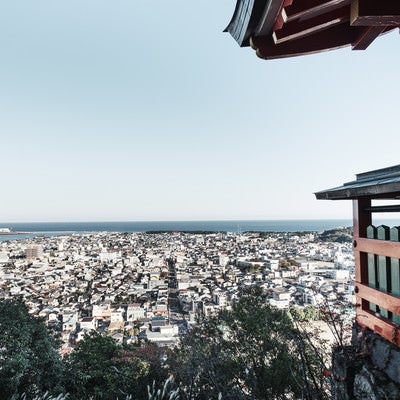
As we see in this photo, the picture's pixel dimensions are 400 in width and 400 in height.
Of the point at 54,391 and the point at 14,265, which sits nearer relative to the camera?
the point at 54,391

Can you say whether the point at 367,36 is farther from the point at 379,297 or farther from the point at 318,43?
the point at 379,297

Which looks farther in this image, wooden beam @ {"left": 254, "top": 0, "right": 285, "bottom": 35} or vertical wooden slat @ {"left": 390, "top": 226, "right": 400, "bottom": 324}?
vertical wooden slat @ {"left": 390, "top": 226, "right": 400, "bottom": 324}

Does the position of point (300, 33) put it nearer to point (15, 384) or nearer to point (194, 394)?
point (194, 394)

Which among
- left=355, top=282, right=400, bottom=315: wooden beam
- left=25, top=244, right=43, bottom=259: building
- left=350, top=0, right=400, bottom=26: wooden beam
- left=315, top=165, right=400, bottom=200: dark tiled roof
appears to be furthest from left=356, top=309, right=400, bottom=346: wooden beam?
left=25, top=244, right=43, bottom=259: building

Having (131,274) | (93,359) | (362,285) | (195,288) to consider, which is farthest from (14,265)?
(362,285)

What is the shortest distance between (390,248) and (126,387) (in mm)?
6011

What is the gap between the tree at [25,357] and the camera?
5645 mm

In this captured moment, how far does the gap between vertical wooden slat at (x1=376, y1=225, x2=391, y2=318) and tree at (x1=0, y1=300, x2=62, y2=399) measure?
20.4 ft

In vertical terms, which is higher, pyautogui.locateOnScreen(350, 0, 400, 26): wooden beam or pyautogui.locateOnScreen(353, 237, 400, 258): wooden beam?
pyautogui.locateOnScreen(350, 0, 400, 26): wooden beam

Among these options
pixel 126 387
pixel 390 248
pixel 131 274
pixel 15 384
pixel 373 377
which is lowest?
pixel 131 274

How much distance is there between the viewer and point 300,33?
168cm

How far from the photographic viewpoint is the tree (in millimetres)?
5645

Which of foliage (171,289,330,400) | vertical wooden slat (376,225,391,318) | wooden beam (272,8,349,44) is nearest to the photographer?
wooden beam (272,8,349,44)

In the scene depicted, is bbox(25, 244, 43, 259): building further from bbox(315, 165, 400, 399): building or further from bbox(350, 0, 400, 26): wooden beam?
bbox(350, 0, 400, 26): wooden beam
